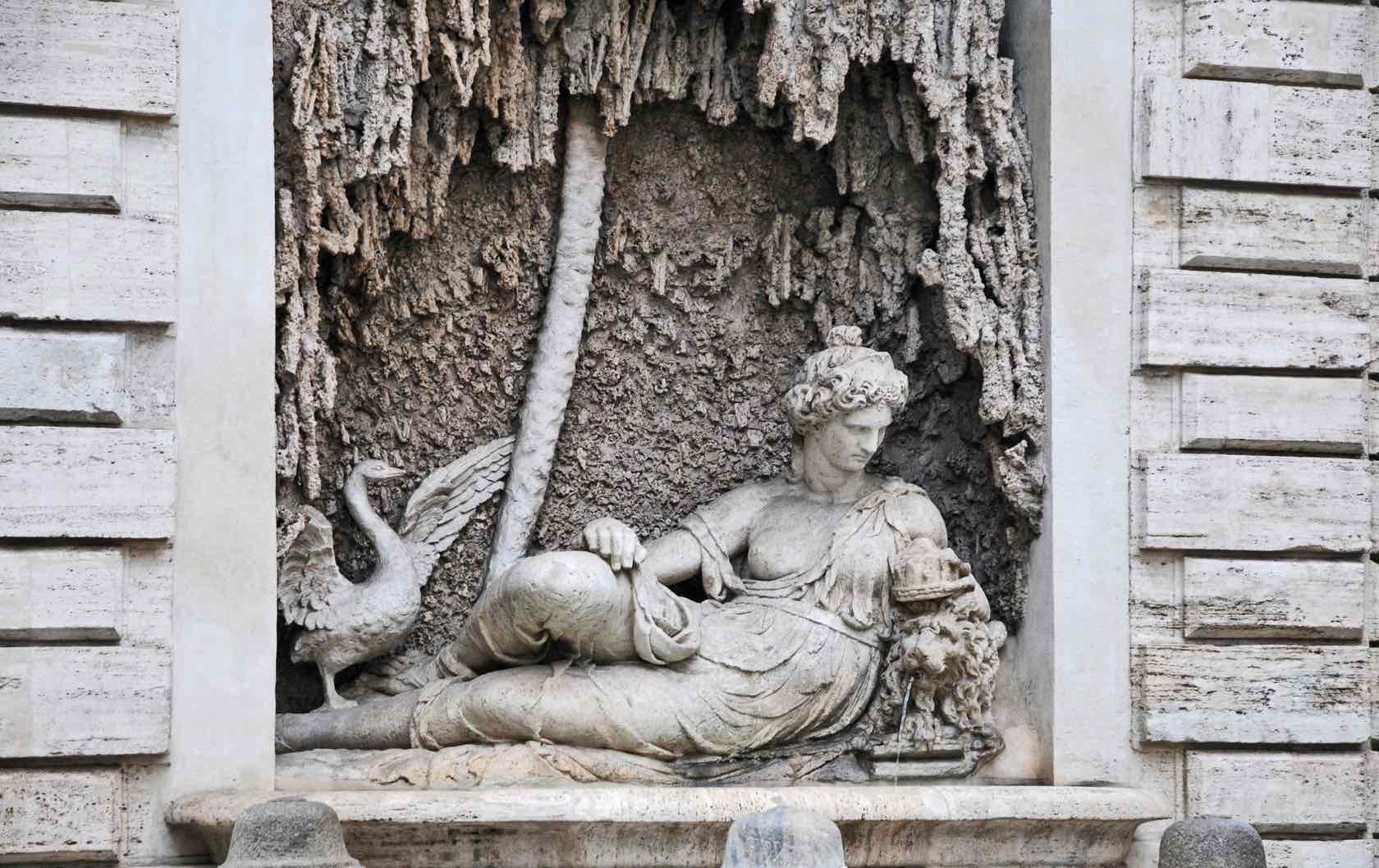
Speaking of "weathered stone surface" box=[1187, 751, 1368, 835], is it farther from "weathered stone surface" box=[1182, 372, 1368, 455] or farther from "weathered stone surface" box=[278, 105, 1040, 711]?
"weathered stone surface" box=[1182, 372, 1368, 455]

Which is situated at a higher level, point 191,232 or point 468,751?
point 191,232

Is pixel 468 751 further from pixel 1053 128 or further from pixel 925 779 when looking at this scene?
pixel 1053 128

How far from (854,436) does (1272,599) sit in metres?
1.32

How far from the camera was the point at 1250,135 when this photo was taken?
6930 mm

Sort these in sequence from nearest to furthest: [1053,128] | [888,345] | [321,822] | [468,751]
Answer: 1. [321,822]
2. [468,751]
3. [1053,128]
4. [888,345]

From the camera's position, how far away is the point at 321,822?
521 centimetres

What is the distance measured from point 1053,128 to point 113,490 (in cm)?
289

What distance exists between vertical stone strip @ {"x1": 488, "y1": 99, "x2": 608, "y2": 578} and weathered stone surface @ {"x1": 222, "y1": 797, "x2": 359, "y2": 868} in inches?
77.2

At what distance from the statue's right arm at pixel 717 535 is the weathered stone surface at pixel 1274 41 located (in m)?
1.82

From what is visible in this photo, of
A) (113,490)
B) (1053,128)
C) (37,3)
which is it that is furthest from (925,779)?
(37,3)

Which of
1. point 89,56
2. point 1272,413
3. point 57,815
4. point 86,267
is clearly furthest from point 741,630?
point 89,56

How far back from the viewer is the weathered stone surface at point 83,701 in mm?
5918

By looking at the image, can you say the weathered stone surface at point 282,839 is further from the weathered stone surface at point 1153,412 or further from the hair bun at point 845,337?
the weathered stone surface at point 1153,412

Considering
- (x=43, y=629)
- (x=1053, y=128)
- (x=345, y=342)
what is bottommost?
(x=43, y=629)
